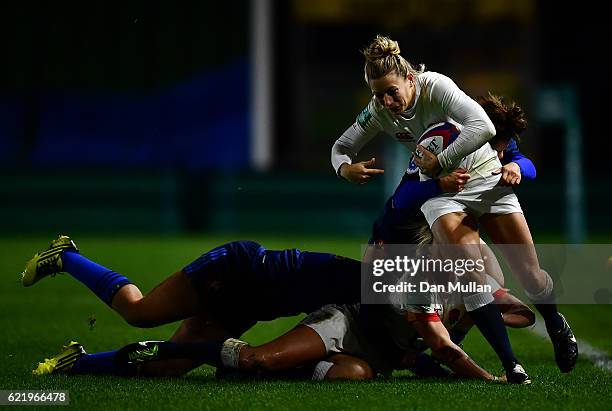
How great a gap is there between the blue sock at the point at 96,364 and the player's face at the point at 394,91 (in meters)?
1.88

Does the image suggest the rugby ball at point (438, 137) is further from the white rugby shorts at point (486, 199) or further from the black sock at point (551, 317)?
the black sock at point (551, 317)

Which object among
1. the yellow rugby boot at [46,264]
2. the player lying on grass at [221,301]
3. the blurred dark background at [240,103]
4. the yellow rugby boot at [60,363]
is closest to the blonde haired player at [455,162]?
the player lying on grass at [221,301]

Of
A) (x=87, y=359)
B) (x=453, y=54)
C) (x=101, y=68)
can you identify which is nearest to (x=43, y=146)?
(x=101, y=68)

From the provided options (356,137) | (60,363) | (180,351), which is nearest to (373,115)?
(356,137)

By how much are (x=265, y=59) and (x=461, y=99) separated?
15.2 m

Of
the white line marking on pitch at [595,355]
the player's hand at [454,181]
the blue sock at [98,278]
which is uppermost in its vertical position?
the player's hand at [454,181]

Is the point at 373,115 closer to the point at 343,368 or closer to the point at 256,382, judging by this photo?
the point at 343,368

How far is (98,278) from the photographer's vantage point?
19.1ft

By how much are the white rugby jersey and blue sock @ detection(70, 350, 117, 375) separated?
1.70m

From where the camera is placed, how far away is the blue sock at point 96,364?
18.3 feet

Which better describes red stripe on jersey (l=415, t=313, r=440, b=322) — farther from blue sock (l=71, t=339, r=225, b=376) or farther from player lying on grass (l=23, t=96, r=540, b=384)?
blue sock (l=71, t=339, r=225, b=376)

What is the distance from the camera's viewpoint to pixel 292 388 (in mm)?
5191

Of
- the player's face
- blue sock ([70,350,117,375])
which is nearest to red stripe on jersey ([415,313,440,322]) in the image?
the player's face

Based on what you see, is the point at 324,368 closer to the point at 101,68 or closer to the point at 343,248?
the point at 343,248
